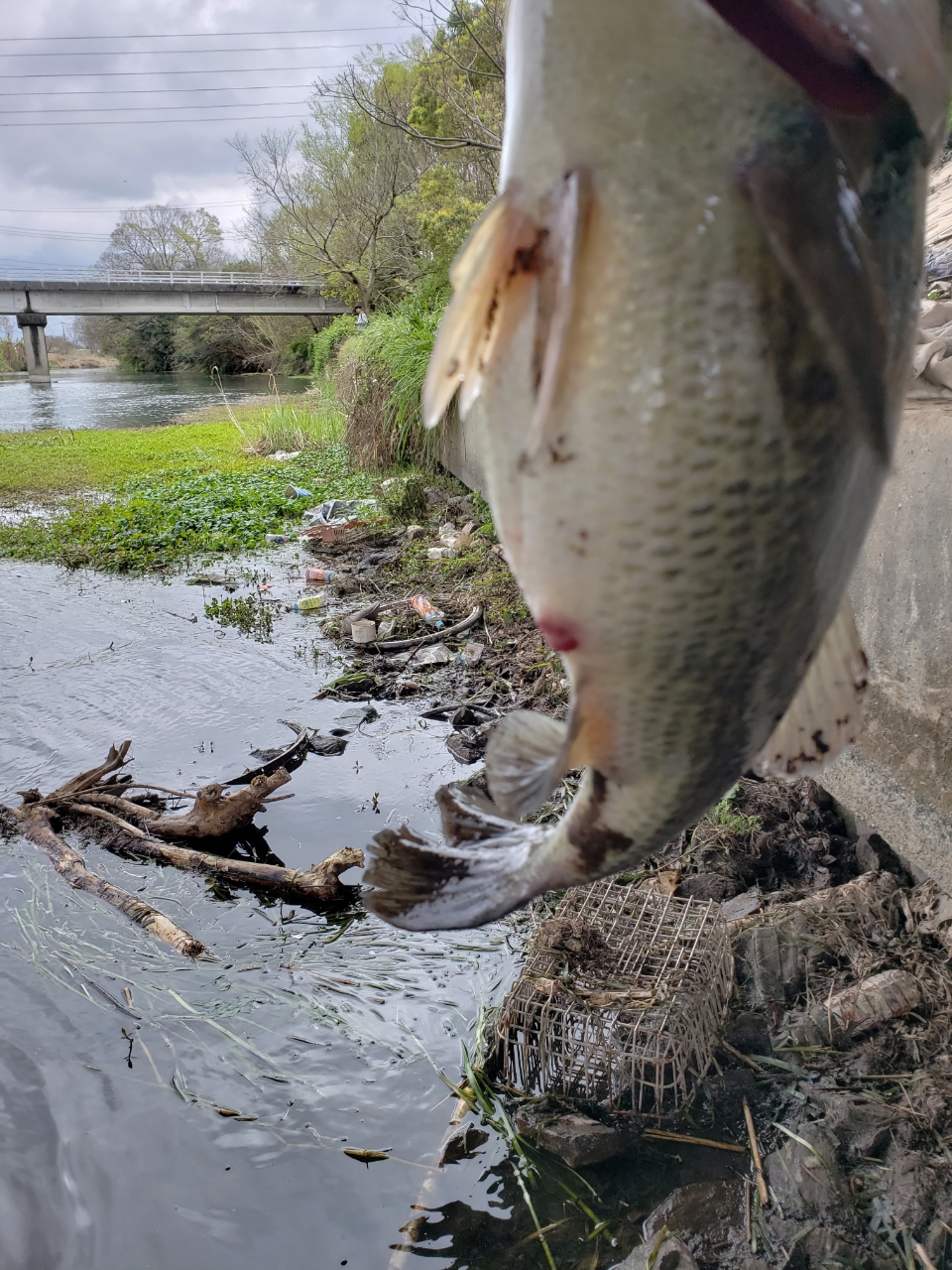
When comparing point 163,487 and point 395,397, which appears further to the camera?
point 163,487

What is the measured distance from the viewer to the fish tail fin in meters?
1.33

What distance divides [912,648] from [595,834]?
2601 mm

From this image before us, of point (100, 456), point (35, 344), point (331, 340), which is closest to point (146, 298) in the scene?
point (35, 344)

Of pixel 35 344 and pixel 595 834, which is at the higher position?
pixel 595 834

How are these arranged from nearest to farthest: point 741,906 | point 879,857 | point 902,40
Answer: point 902,40, point 741,906, point 879,857

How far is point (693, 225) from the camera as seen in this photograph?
0.92 metres

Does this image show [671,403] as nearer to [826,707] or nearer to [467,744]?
[826,707]

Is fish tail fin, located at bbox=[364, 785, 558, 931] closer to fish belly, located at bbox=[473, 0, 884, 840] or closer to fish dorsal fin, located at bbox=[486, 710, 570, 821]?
fish dorsal fin, located at bbox=[486, 710, 570, 821]

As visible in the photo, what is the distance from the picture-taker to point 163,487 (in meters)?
14.2

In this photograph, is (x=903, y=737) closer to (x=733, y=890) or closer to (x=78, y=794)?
(x=733, y=890)

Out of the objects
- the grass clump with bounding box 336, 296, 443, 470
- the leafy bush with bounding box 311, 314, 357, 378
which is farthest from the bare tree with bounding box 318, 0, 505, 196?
the leafy bush with bounding box 311, 314, 357, 378

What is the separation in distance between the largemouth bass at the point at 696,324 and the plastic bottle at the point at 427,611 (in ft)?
21.0

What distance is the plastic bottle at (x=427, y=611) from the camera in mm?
7527

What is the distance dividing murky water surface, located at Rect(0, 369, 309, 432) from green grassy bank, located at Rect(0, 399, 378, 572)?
5.90 metres
